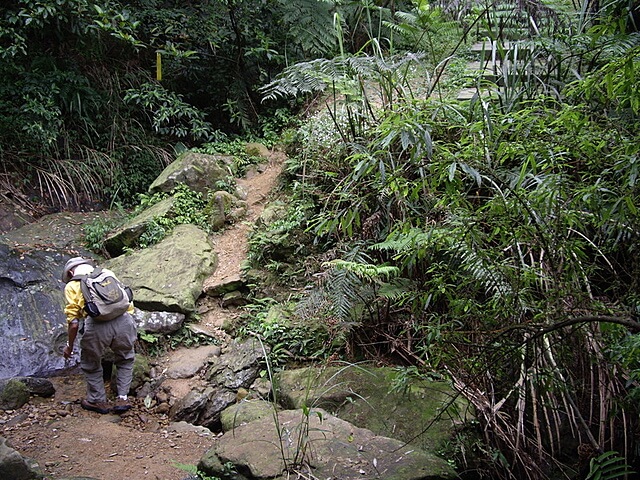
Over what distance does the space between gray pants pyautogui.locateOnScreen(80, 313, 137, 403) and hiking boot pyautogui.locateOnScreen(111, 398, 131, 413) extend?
7 centimetres

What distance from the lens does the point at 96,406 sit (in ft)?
16.1

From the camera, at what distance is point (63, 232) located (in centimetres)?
699

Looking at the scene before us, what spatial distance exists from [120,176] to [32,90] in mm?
1552

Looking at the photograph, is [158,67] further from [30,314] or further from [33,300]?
[30,314]

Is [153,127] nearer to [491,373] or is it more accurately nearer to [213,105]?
[213,105]

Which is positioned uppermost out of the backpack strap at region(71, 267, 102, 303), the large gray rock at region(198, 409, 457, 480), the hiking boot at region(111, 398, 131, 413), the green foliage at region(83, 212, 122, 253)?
the backpack strap at region(71, 267, 102, 303)

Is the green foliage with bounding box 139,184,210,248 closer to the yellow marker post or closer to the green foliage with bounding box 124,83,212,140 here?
the green foliage with bounding box 124,83,212,140

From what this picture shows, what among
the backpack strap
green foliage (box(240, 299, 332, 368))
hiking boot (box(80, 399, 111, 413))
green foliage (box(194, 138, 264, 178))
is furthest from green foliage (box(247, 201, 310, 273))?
hiking boot (box(80, 399, 111, 413))

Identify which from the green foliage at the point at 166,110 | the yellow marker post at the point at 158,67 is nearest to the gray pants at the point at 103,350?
the green foliage at the point at 166,110

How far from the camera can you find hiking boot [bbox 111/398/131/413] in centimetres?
491

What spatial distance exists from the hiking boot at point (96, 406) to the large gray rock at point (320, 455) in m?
2.20

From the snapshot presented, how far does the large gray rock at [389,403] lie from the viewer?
344 cm

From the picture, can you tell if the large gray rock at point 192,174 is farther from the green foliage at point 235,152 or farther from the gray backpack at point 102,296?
the gray backpack at point 102,296

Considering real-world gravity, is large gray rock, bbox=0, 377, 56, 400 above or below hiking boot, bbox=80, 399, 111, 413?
above
